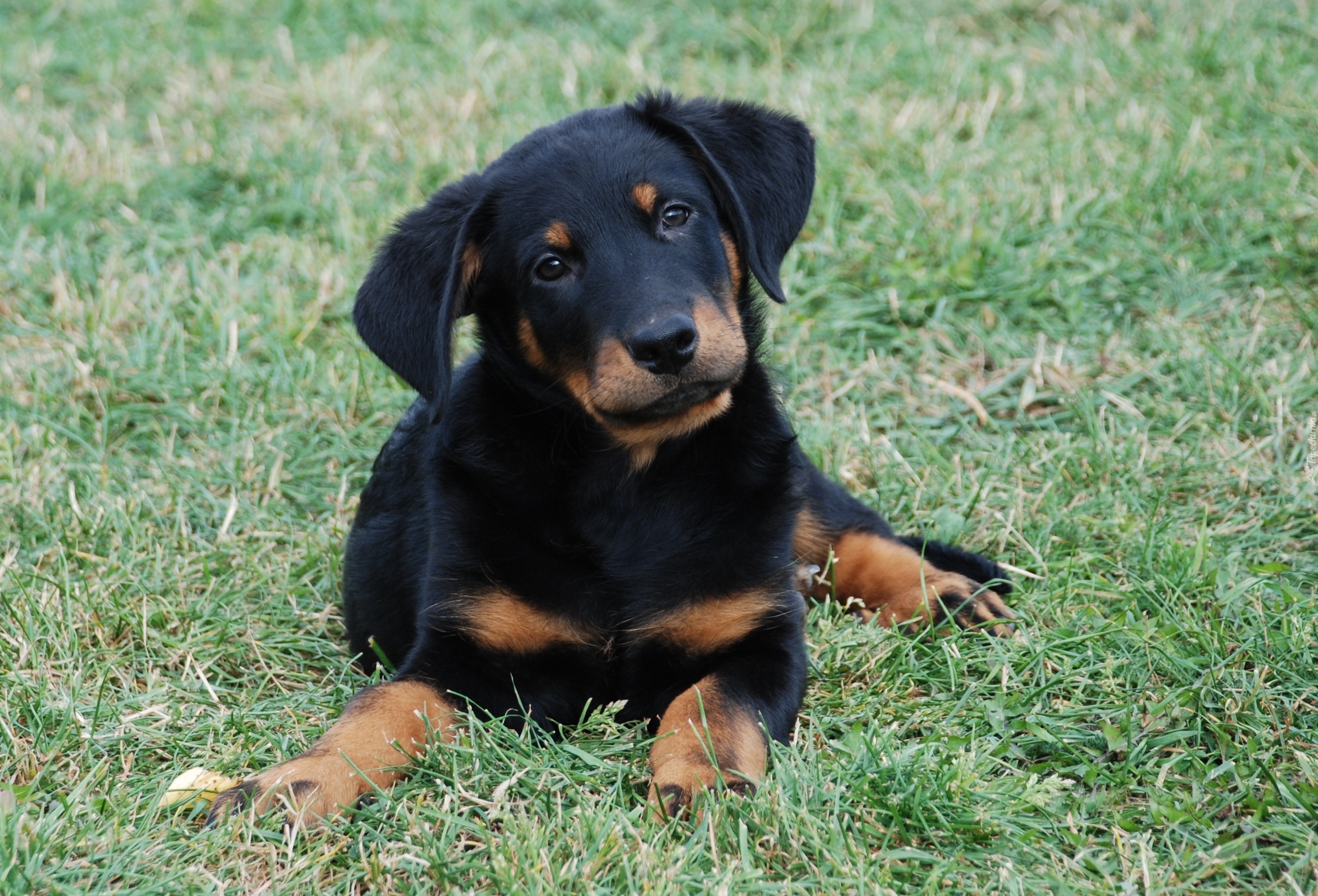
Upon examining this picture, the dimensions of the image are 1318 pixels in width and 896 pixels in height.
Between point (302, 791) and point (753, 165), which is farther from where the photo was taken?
point (753, 165)

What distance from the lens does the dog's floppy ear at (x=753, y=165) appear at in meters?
2.94

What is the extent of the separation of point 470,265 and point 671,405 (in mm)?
620

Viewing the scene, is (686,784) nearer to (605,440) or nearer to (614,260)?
(605,440)

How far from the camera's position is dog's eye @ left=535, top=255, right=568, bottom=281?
2.82 m

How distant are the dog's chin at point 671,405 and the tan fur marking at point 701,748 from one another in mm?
560

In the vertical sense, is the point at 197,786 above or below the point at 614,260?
below

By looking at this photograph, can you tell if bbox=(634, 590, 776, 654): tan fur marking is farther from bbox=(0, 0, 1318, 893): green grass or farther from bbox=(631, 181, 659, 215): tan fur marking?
bbox=(631, 181, 659, 215): tan fur marking

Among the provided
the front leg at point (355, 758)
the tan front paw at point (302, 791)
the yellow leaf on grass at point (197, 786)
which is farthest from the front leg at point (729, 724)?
the yellow leaf on grass at point (197, 786)

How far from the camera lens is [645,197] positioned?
111 inches

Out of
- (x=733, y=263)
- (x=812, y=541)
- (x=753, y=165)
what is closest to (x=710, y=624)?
(x=812, y=541)

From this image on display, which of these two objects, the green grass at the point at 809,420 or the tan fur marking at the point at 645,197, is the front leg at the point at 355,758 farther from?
the tan fur marking at the point at 645,197

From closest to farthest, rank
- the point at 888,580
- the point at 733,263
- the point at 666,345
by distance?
the point at 666,345
the point at 733,263
the point at 888,580

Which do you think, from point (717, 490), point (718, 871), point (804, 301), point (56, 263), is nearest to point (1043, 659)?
point (717, 490)

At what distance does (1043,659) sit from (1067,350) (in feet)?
5.59
